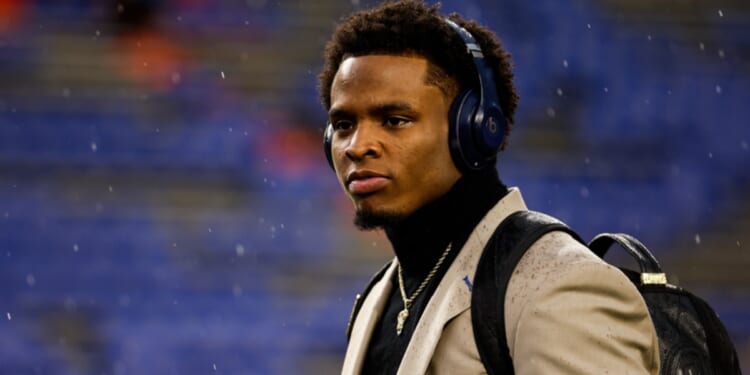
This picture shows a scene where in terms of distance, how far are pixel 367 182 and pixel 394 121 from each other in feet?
0.34

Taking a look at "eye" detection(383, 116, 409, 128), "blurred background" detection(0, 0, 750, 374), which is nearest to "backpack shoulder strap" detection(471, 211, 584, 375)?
"eye" detection(383, 116, 409, 128)

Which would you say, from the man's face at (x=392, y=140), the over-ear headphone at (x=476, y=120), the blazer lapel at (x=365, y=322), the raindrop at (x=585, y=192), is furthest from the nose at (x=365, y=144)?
the raindrop at (x=585, y=192)

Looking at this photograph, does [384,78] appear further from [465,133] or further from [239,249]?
[239,249]

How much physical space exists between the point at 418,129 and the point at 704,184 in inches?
177

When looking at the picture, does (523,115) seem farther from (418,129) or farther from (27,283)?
(418,129)

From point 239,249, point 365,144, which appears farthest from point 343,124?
point 239,249

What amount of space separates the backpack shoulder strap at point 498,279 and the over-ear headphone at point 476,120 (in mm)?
126

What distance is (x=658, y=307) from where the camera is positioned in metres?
1.74

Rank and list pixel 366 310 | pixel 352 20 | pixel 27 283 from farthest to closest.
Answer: pixel 27 283
pixel 366 310
pixel 352 20

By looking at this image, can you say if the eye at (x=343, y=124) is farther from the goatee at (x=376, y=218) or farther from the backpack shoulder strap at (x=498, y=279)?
the backpack shoulder strap at (x=498, y=279)

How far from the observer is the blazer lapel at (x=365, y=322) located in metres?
2.04

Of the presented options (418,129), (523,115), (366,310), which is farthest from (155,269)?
(418,129)

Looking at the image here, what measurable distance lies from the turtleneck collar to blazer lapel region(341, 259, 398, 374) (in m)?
0.18

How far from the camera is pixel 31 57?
583cm
